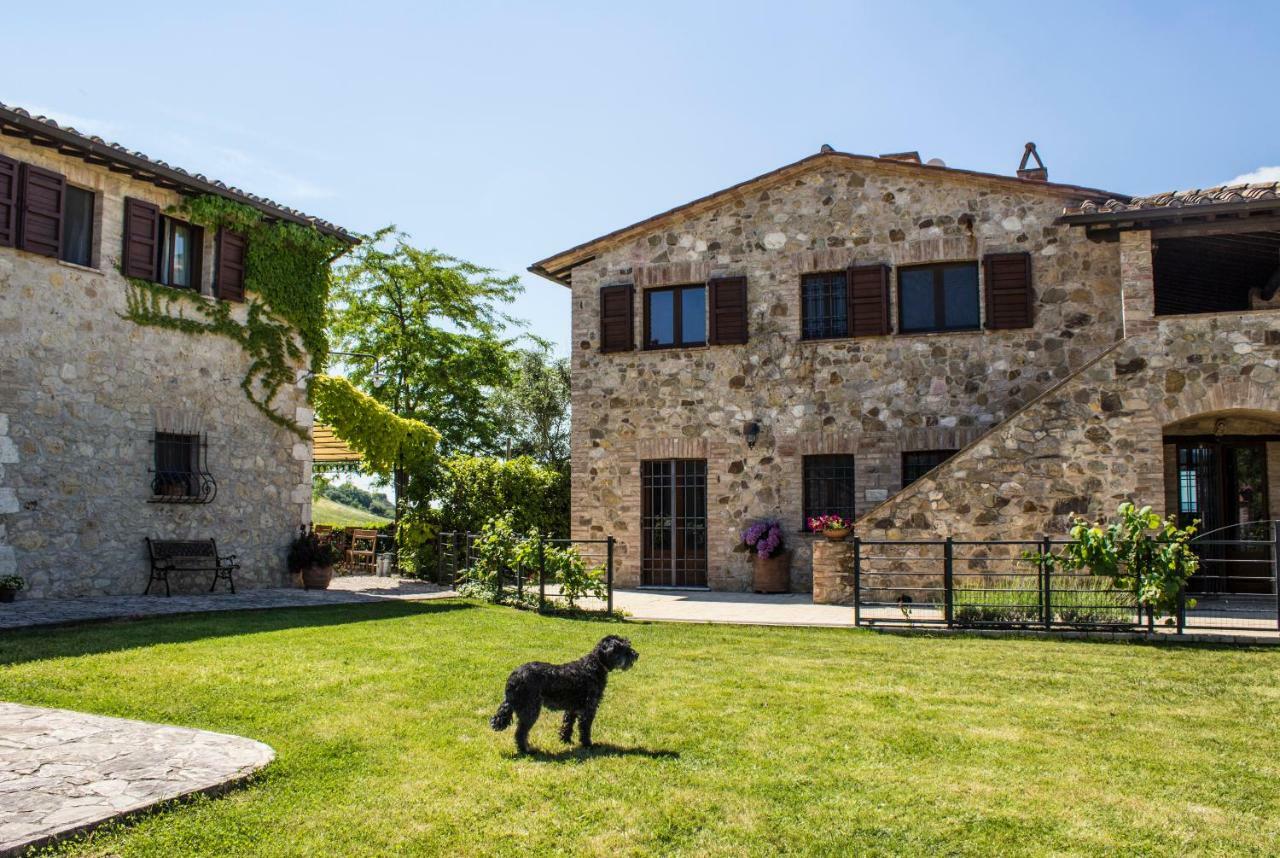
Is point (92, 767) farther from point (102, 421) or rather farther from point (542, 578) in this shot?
point (102, 421)

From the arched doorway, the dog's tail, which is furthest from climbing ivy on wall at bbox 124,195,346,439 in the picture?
the arched doorway

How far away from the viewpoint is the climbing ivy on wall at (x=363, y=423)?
1595 centimetres

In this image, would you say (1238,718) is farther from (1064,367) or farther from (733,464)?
(733,464)

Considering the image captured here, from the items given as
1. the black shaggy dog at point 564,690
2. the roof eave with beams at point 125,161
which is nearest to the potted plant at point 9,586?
the roof eave with beams at point 125,161

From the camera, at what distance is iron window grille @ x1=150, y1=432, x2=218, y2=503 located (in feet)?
43.0

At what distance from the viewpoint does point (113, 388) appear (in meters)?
12.5

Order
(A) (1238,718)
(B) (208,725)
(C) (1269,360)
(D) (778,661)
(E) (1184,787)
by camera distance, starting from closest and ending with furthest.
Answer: (E) (1184,787) < (B) (208,725) < (A) (1238,718) < (D) (778,661) < (C) (1269,360)

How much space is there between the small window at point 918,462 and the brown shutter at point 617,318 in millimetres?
4987

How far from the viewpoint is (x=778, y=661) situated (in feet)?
26.1

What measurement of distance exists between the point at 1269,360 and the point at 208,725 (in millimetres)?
11987

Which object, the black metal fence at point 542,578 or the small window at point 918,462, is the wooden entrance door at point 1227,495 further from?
A: the black metal fence at point 542,578

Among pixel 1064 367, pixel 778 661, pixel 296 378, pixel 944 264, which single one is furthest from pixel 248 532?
pixel 1064 367

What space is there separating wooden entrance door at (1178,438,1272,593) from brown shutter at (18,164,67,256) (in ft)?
50.2

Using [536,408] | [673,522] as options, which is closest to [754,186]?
[673,522]
